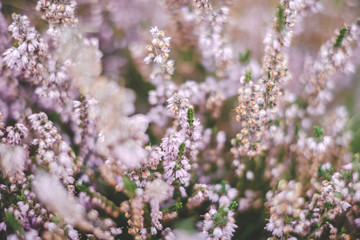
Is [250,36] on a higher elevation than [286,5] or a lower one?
higher

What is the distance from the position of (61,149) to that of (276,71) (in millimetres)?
1116

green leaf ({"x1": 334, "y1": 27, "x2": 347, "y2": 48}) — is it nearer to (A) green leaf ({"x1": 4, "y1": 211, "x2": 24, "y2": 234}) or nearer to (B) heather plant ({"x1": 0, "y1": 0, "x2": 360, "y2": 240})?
(B) heather plant ({"x1": 0, "y1": 0, "x2": 360, "y2": 240})

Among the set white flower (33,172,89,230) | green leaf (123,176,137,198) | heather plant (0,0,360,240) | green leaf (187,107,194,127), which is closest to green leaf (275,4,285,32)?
heather plant (0,0,360,240)

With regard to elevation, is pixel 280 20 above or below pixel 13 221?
above

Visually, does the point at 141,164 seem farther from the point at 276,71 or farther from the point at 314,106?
the point at 314,106

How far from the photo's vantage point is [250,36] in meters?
2.88

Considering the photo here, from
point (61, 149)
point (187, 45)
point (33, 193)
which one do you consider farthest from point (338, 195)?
point (187, 45)

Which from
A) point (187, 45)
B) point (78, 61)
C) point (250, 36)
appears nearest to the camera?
point (78, 61)

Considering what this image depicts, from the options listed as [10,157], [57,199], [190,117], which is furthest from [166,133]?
[10,157]

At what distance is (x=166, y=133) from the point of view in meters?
1.98

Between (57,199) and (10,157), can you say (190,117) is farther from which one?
(10,157)

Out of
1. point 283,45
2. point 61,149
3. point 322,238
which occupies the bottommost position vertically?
point 322,238

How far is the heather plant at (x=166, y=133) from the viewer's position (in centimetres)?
148

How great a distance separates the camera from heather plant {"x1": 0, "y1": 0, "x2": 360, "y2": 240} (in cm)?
148
